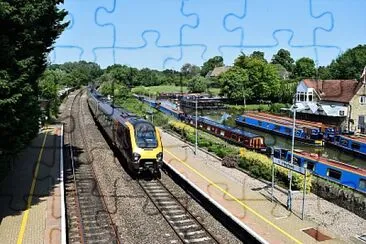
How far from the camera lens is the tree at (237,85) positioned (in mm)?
74062

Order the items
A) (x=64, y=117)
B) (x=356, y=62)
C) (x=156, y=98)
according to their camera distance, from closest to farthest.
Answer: (x=64, y=117)
(x=356, y=62)
(x=156, y=98)

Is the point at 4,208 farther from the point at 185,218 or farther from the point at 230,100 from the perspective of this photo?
the point at 230,100

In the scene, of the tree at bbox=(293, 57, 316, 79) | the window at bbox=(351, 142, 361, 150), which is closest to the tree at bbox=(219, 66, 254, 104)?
the tree at bbox=(293, 57, 316, 79)

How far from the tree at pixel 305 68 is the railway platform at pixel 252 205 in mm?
68180

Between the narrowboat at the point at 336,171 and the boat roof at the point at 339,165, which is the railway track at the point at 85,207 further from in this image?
the boat roof at the point at 339,165

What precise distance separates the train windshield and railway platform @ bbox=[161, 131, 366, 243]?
6.55 feet

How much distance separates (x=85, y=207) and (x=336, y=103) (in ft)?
121

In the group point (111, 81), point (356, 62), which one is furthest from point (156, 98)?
point (356, 62)

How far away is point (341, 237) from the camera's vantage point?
14.0m

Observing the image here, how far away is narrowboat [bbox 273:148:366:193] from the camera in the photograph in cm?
2034

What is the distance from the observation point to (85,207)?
642 inches

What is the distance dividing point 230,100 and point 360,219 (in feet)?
203

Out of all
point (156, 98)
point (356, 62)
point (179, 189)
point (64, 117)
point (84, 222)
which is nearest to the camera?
point (84, 222)

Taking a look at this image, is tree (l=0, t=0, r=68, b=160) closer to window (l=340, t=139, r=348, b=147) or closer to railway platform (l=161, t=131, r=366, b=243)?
railway platform (l=161, t=131, r=366, b=243)
